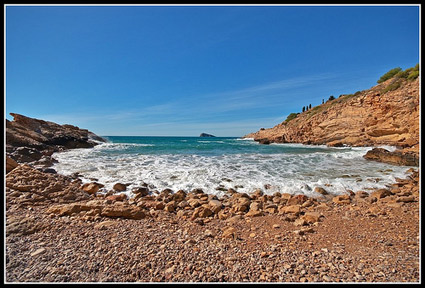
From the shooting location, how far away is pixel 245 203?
20.1 feet

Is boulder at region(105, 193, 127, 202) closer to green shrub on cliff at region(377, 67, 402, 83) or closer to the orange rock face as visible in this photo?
the orange rock face

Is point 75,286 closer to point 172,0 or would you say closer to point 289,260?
point 289,260

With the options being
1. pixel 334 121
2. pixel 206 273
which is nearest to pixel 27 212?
pixel 206 273

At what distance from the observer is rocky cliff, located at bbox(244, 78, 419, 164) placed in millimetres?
21472

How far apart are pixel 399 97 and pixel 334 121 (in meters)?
10.8

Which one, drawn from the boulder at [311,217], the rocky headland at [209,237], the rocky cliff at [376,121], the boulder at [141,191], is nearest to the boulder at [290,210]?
the rocky headland at [209,237]

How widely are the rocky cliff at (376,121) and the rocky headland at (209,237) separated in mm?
16265

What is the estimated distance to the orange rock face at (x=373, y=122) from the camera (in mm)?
21547

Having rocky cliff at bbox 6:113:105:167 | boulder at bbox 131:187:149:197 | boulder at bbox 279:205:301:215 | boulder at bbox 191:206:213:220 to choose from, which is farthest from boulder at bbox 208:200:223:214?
rocky cliff at bbox 6:113:105:167

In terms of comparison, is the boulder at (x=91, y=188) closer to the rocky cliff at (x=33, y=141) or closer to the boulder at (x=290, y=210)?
the boulder at (x=290, y=210)

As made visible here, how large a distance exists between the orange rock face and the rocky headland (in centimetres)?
1780

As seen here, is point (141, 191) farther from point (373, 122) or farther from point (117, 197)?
point (373, 122)

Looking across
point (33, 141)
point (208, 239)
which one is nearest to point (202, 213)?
point (208, 239)

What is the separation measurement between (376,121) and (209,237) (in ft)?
106
